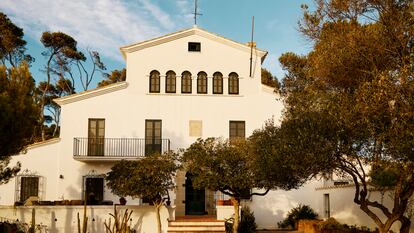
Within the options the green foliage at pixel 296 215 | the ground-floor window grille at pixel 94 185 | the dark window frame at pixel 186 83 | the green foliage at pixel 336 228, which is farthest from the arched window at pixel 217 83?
the green foliage at pixel 336 228

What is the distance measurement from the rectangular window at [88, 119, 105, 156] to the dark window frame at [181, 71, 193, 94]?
14.3 ft

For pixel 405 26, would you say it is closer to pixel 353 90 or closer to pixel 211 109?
pixel 353 90

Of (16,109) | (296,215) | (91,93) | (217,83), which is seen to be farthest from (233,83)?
(16,109)

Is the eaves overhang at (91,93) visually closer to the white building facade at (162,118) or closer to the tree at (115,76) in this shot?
the white building facade at (162,118)

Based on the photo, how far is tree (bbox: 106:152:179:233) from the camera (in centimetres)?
1855

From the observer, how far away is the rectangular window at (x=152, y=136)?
81.3ft

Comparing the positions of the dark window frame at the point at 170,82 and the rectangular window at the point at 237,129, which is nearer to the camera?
the rectangular window at the point at 237,129

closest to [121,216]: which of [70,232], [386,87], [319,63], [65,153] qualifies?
[70,232]

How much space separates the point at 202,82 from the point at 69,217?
10.2 m

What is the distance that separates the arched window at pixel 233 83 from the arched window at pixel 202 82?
4.28ft

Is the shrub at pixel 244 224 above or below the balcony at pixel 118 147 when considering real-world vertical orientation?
below

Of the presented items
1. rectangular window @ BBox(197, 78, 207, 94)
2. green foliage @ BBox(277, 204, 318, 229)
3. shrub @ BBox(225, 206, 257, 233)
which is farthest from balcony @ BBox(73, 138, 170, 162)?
green foliage @ BBox(277, 204, 318, 229)

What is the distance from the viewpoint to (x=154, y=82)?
25.7 m

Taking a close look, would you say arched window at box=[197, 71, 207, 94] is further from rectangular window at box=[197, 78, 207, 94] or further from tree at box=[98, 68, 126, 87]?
tree at box=[98, 68, 126, 87]
